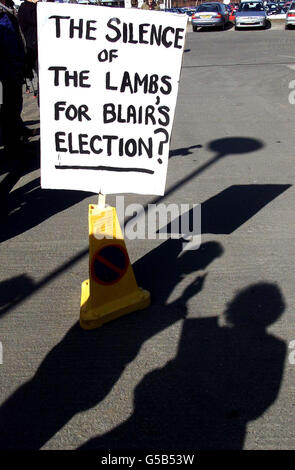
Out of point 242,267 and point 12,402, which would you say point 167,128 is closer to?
point 242,267

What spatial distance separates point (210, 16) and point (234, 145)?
21663 millimetres

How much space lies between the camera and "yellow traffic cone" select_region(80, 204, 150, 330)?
3160 mm

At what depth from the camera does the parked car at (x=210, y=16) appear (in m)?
25.7

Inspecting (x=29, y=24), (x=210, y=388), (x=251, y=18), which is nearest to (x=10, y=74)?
(x=29, y=24)

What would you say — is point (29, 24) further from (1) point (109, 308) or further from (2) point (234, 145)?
(1) point (109, 308)

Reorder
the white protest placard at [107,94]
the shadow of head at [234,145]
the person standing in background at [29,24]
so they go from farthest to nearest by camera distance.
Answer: the person standing in background at [29,24] → the shadow of head at [234,145] → the white protest placard at [107,94]

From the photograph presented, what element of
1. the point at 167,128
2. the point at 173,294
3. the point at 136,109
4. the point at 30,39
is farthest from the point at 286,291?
the point at 30,39

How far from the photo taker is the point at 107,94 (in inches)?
118

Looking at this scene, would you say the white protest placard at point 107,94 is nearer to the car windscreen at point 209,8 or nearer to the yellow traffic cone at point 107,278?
the yellow traffic cone at point 107,278

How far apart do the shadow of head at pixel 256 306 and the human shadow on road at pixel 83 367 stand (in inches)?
13.0

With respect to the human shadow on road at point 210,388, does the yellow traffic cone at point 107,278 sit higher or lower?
higher

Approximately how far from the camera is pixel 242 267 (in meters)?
3.82

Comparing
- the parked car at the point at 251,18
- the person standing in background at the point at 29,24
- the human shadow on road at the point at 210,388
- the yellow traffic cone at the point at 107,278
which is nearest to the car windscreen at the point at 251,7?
the parked car at the point at 251,18

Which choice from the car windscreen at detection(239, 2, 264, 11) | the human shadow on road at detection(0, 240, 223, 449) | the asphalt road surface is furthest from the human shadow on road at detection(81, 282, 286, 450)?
the car windscreen at detection(239, 2, 264, 11)
